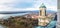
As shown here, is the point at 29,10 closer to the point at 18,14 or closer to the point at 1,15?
the point at 18,14

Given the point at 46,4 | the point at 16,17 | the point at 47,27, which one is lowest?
the point at 47,27

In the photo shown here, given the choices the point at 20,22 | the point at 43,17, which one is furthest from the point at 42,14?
the point at 20,22

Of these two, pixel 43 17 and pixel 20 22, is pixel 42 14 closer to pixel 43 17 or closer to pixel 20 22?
pixel 43 17

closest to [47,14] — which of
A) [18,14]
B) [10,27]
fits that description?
[18,14]

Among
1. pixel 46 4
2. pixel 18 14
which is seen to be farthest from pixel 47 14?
pixel 18 14

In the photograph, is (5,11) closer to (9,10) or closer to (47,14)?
(9,10)

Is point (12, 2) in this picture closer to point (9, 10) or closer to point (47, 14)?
point (9, 10)

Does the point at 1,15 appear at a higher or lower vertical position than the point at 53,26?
higher

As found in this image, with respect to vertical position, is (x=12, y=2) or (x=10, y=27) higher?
(x=12, y=2)
